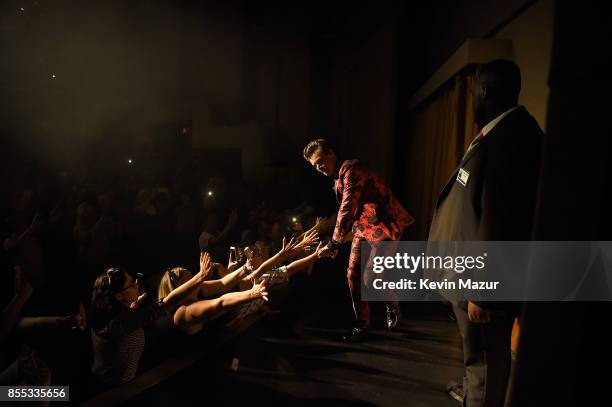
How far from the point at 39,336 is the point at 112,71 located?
5894mm

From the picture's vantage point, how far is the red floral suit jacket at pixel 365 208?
2.83m

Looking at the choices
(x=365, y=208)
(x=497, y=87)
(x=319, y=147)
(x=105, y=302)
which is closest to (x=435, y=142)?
(x=365, y=208)

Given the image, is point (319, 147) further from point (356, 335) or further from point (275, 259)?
point (356, 335)

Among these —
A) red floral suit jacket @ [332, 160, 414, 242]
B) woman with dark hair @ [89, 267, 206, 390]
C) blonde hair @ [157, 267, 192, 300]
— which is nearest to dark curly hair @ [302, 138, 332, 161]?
red floral suit jacket @ [332, 160, 414, 242]

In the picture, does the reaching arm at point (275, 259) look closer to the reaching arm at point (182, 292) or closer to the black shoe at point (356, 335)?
the reaching arm at point (182, 292)

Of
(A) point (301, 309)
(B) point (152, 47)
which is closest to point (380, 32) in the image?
(B) point (152, 47)

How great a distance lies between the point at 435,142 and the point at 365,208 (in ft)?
7.54

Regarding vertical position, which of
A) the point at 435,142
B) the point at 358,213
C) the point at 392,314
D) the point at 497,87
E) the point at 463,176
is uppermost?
Answer: the point at 435,142

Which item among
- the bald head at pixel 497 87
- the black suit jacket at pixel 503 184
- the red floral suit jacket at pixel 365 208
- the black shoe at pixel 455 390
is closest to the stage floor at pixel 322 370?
the black shoe at pixel 455 390

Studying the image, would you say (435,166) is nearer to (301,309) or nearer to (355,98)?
(301,309)

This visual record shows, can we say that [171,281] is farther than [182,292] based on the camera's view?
Yes

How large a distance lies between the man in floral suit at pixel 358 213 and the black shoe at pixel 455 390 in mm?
821

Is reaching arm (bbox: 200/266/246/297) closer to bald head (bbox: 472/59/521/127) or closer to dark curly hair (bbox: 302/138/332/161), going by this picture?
dark curly hair (bbox: 302/138/332/161)

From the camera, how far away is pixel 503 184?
1.32 m
